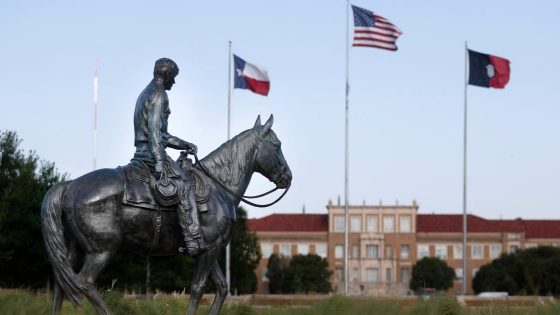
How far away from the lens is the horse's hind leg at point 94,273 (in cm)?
917

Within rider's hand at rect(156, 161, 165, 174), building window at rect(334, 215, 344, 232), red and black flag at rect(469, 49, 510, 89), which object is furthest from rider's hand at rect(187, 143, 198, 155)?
building window at rect(334, 215, 344, 232)

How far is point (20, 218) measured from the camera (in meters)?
35.2

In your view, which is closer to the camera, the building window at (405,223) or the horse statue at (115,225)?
the horse statue at (115,225)

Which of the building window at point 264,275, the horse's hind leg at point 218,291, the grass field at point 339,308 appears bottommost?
the building window at point 264,275

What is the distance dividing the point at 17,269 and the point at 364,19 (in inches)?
599

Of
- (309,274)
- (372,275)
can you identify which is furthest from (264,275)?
(309,274)

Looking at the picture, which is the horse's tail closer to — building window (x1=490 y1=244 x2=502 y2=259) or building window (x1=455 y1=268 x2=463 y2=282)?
building window (x1=455 y1=268 x2=463 y2=282)

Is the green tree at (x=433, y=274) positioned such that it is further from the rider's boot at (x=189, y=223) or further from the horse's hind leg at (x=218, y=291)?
the rider's boot at (x=189, y=223)

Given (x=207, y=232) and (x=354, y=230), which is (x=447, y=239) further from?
(x=207, y=232)

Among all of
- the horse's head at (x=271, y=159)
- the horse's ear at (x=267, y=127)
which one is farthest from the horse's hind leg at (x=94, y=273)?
the horse's ear at (x=267, y=127)

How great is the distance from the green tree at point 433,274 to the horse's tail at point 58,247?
87100 millimetres

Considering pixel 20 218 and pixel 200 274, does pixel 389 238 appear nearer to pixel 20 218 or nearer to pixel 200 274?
pixel 20 218

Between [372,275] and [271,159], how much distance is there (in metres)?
105

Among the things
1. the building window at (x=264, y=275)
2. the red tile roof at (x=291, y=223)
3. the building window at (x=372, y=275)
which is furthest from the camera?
the red tile roof at (x=291, y=223)
